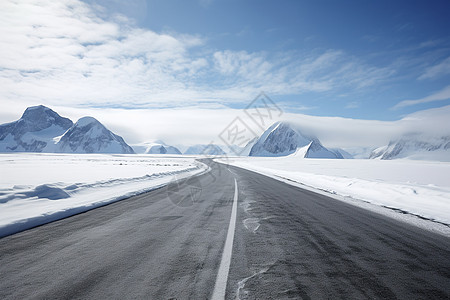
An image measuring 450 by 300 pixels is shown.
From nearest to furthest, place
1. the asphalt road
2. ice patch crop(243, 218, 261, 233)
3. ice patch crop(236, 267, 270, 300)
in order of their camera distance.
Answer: ice patch crop(236, 267, 270, 300) → the asphalt road → ice patch crop(243, 218, 261, 233)

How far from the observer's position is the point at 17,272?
11.1 ft

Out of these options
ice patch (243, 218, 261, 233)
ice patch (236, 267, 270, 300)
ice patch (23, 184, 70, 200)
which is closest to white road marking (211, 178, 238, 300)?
ice patch (236, 267, 270, 300)

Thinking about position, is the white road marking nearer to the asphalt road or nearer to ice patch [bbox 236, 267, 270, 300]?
the asphalt road

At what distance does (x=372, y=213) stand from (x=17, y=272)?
28.4 feet

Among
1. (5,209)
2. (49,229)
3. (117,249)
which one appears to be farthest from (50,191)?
(117,249)

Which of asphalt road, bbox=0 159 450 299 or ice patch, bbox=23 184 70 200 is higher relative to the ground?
asphalt road, bbox=0 159 450 299

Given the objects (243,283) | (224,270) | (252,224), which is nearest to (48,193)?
(252,224)

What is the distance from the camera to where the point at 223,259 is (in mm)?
3889

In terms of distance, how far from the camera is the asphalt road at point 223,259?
2.94 m

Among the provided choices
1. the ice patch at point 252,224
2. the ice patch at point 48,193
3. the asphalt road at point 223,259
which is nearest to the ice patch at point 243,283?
the asphalt road at point 223,259

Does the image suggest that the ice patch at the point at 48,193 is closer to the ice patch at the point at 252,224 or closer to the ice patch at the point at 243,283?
the ice patch at the point at 252,224

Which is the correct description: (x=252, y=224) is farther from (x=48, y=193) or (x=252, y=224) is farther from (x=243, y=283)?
(x=48, y=193)

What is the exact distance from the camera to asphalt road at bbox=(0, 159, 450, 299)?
2.94 metres

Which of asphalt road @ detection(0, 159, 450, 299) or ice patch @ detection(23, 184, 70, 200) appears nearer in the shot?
asphalt road @ detection(0, 159, 450, 299)
